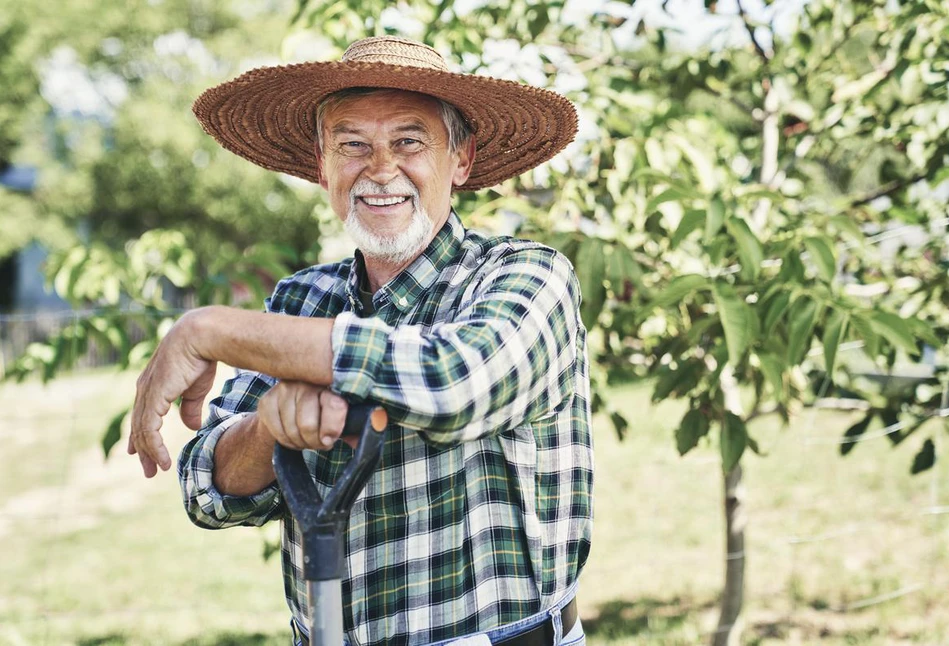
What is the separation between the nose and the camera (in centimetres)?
162

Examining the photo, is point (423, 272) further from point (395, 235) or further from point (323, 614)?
point (323, 614)

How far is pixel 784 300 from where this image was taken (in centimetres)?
204

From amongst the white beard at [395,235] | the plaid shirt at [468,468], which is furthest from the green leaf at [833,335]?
the white beard at [395,235]

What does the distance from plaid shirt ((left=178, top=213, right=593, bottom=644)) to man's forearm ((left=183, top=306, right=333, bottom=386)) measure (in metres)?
0.06

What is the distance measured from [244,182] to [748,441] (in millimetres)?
17373

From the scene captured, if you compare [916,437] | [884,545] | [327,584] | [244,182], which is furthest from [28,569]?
[244,182]

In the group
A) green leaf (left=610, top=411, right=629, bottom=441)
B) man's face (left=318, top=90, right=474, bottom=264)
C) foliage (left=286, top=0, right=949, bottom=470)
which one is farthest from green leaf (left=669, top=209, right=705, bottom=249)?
green leaf (left=610, top=411, right=629, bottom=441)

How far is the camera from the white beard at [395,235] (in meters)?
1.62

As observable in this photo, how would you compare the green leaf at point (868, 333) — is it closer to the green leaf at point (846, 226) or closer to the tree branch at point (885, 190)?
the green leaf at point (846, 226)

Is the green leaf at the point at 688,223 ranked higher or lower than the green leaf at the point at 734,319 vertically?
higher

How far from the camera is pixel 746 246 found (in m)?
2.10

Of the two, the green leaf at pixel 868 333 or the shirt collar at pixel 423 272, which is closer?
the shirt collar at pixel 423 272

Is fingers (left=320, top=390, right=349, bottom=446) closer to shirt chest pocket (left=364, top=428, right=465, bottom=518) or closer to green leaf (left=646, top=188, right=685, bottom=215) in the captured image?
shirt chest pocket (left=364, top=428, right=465, bottom=518)

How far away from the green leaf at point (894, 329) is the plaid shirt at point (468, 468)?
762 millimetres
